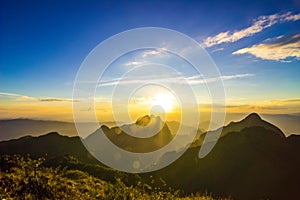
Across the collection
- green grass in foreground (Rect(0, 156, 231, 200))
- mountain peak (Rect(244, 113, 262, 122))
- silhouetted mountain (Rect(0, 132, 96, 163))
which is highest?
mountain peak (Rect(244, 113, 262, 122))

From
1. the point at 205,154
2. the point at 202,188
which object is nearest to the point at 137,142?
the point at 205,154

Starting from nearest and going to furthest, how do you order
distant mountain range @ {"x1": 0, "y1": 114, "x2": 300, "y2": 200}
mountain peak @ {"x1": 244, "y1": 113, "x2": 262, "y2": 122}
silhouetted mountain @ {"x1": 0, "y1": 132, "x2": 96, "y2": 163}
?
distant mountain range @ {"x1": 0, "y1": 114, "x2": 300, "y2": 200} → silhouetted mountain @ {"x1": 0, "y1": 132, "x2": 96, "y2": 163} → mountain peak @ {"x1": 244, "y1": 113, "x2": 262, "y2": 122}

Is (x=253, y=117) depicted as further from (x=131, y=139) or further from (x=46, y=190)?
(x=46, y=190)

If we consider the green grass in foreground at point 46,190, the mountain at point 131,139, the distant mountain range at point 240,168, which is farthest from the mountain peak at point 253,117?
the green grass in foreground at point 46,190

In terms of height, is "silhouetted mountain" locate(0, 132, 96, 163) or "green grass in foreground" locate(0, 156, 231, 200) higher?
"green grass in foreground" locate(0, 156, 231, 200)

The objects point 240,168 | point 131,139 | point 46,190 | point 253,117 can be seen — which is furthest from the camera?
point 131,139

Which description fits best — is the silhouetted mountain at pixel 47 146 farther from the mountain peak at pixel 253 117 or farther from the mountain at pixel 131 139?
the mountain peak at pixel 253 117

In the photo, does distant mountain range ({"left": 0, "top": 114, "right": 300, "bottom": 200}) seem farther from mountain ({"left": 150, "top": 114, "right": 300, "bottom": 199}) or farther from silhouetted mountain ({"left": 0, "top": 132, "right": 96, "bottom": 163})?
silhouetted mountain ({"left": 0, "top": 132, "right": 96, "bottom": 163})

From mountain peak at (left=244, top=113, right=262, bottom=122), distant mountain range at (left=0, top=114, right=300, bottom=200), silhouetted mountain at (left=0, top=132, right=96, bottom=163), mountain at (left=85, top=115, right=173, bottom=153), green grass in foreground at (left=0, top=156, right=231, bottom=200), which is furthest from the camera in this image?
mountain at (left=85, top=115, right=173, bottom=153)

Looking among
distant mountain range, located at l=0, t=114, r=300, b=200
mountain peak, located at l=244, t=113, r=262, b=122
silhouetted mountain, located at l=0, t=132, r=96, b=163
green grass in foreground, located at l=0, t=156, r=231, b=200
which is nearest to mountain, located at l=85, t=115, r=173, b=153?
silhouetted mountain, located at l=0, t=132, r=96, b=163

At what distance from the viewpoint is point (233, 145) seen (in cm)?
10269

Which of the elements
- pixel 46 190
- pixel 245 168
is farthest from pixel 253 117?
pixel 46 190

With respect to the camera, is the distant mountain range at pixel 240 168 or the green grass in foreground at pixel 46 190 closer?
the green grass in foreground at pixel 46 190

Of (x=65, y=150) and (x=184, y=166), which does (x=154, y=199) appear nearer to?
(x=184, y=166)
